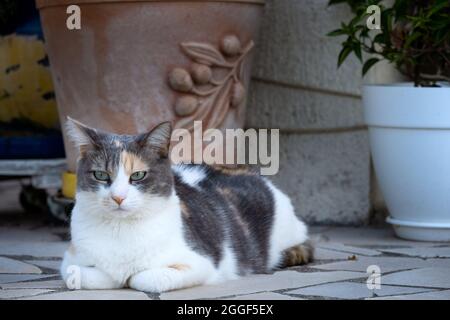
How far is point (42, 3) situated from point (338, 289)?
6.28 feet

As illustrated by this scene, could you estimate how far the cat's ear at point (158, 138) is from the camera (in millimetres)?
3037

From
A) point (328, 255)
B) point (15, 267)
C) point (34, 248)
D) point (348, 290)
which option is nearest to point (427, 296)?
point (348, 290)

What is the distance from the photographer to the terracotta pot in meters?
4.03

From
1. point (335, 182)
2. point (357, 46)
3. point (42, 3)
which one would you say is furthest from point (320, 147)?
point (42, 3)

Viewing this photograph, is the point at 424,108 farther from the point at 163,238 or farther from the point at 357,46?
the point at 163,238

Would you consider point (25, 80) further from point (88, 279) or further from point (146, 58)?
point (88, 279)

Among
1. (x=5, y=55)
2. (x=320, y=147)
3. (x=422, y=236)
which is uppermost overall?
(x=5, y=55)

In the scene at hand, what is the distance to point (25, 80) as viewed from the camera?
193 inches

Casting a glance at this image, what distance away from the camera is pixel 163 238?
9.96ft

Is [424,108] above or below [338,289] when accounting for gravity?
above

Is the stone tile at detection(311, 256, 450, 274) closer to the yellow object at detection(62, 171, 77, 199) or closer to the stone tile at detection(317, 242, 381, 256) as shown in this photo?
the stone tile at detection(317, 242, 381, 256)

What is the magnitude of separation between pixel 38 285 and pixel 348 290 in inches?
39.7

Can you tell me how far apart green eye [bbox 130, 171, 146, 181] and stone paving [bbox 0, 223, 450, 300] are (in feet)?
1.15

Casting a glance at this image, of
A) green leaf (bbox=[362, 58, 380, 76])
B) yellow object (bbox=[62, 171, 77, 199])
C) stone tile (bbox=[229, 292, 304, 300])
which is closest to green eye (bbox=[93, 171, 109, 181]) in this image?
stone tile (bbox=[229, 292, 304, 300])
